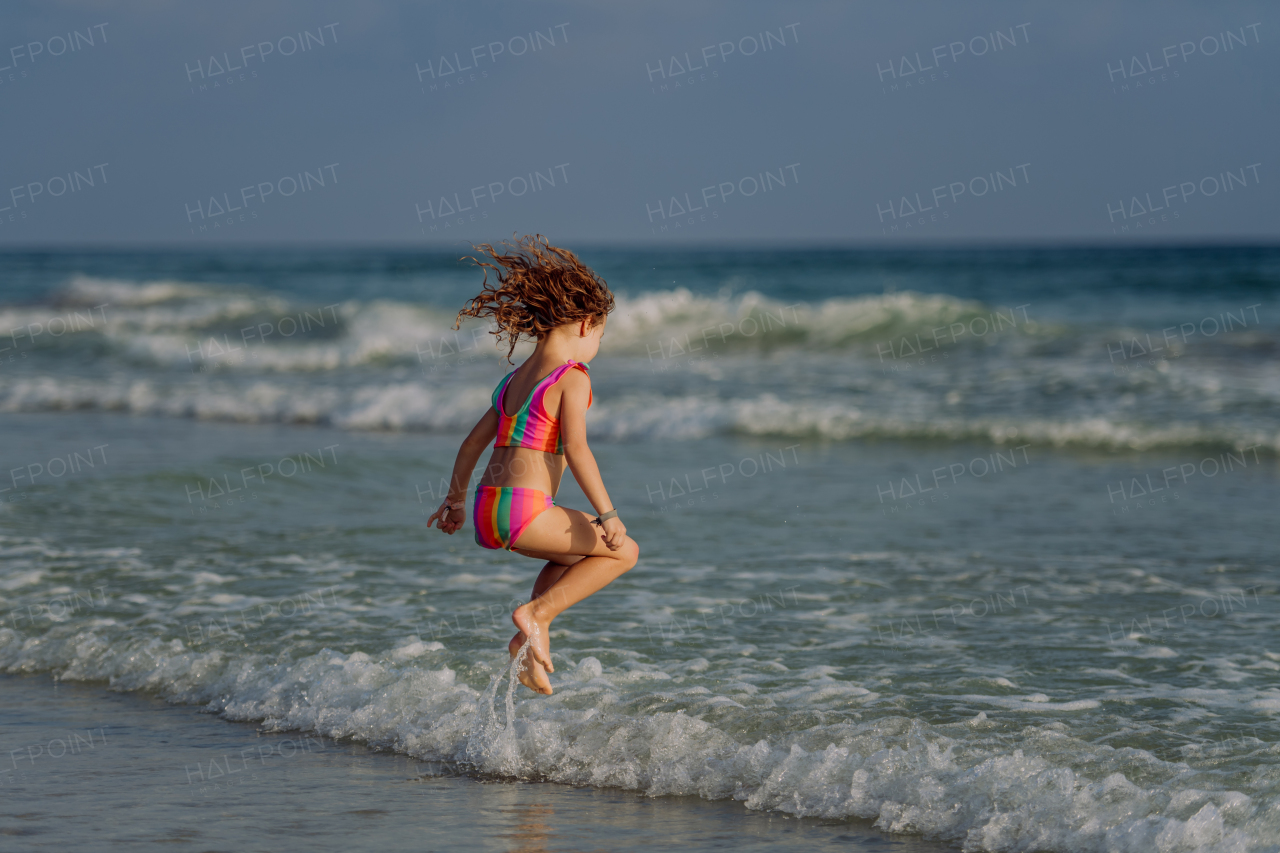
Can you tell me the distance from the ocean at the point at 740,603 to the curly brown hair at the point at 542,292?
1655 mm

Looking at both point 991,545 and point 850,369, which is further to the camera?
point 850,369

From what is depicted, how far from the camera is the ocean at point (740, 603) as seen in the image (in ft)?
15.2

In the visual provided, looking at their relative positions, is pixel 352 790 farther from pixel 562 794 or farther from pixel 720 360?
pixel 720 360

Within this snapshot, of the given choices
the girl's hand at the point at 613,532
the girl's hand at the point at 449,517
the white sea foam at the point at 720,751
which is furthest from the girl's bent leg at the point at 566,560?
the white sea foam at the point at 720,751

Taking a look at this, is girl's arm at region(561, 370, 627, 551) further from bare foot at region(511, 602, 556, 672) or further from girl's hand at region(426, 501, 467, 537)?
girl's hand at region(426, 501, 467, 537)


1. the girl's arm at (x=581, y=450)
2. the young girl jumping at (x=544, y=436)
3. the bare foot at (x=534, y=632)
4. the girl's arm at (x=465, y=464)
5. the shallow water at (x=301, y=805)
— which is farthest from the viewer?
the girl's arm at (x=465, y=464)

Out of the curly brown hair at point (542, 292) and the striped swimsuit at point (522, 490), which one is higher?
the curly brown hair at point (542, 292)

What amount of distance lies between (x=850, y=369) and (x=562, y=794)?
16426 mm

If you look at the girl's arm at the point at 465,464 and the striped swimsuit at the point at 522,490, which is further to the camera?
the girl's arm at the point at 465,464

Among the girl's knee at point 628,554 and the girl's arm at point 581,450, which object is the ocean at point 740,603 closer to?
the girl's knee at point 628,554

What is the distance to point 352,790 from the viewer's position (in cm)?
468

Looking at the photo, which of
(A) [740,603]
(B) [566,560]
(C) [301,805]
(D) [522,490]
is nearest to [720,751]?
(B) [566,560]

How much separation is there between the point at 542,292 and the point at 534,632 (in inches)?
50.9

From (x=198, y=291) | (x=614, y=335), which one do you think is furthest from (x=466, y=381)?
(x=198, y=291)
